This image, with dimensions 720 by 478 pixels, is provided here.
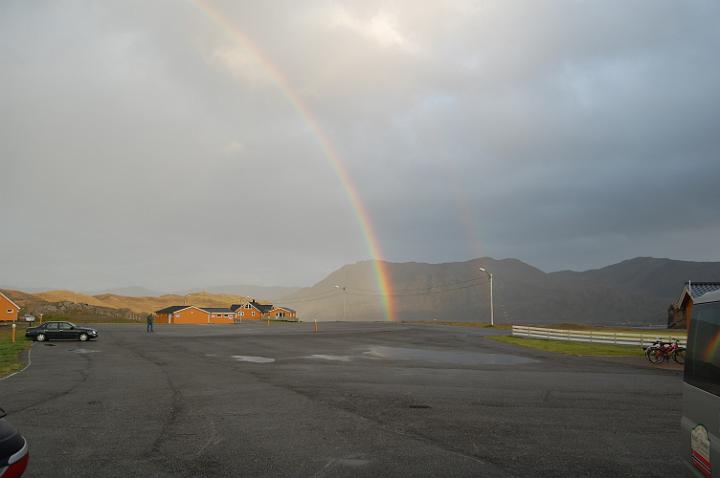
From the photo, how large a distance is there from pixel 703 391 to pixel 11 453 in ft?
21.6

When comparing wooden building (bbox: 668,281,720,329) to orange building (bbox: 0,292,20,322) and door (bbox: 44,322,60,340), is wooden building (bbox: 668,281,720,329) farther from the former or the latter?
orange building (bbox: 0,292,20,322)

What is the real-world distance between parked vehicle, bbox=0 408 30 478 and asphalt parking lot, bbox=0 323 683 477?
2418 mm

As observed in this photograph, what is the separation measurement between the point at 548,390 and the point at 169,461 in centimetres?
1113

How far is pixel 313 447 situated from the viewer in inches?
322

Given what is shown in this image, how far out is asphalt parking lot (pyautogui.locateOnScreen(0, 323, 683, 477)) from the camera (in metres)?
7.25

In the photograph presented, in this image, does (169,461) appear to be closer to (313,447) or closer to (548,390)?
(313,447)

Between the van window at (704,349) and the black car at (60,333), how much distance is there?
4127 centimetres

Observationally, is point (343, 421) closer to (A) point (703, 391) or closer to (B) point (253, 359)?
(A) point (703, 391)

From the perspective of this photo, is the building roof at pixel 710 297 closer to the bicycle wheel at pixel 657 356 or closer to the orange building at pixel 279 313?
the bicycle wheel at pixel 657 356

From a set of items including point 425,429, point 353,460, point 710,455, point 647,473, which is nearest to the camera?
point 710,455

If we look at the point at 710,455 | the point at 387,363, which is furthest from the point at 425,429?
the point at 387,363

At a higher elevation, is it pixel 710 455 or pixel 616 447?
pixel 710 455

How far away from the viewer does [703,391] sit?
4.91m

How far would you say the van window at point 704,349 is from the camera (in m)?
4.71
